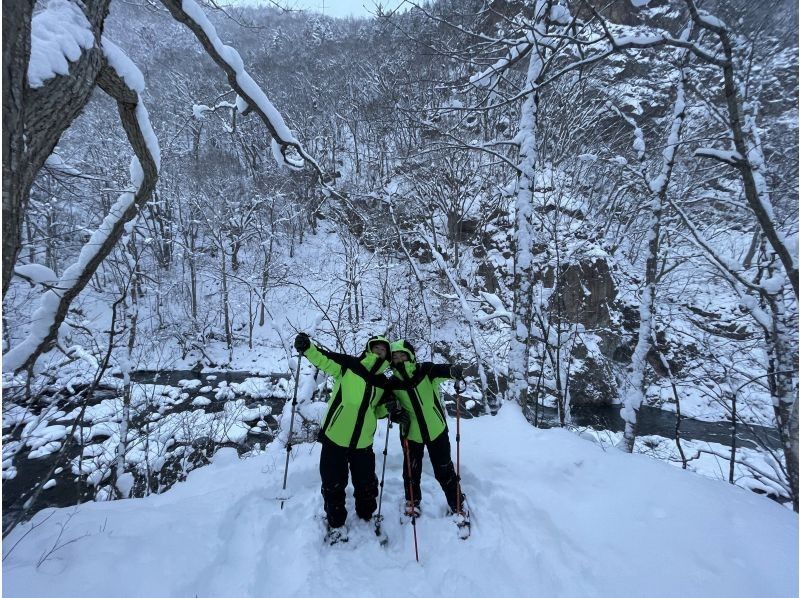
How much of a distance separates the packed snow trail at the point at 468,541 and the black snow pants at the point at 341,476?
0.75 ft

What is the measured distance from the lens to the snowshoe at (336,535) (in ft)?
10.5

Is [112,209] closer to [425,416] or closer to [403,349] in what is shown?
[403,349]

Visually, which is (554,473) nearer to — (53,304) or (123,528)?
(123,528)

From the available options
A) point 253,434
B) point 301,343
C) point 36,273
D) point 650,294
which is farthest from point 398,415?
point 253,434

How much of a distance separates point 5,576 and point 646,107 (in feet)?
65.9

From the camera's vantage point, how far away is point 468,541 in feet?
10.4

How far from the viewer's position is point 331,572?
2.91 meters

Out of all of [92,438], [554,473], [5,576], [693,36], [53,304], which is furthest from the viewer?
[92,438]

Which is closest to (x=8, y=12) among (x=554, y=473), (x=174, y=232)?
(x=554, y=473)

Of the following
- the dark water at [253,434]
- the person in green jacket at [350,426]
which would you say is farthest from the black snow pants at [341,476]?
the dark water at [253,434]

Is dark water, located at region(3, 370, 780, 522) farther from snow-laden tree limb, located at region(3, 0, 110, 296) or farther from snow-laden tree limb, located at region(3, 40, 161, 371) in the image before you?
snow-laden tree limb, located at region(3, 0, 110, 296)

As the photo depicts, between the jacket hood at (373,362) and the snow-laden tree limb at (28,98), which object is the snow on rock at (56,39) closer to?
the snow-laden tree limb at (28,98)

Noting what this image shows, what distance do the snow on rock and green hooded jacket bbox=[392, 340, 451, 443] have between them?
2970 millimetres

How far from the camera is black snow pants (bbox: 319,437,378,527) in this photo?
3.31 metres
